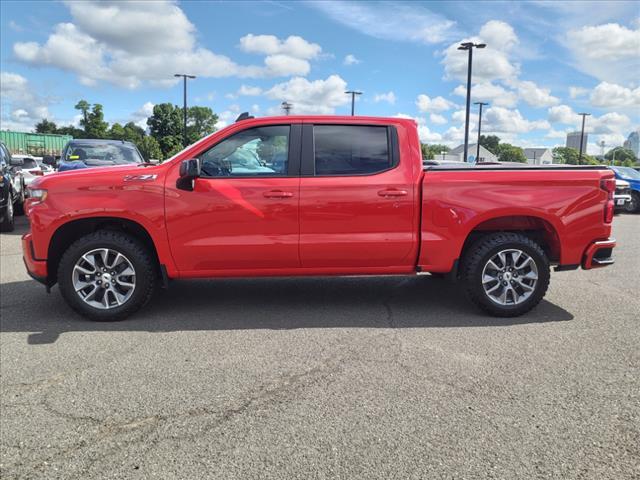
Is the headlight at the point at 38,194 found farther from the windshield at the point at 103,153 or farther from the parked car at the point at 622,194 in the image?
the parked car at the point at 622,194

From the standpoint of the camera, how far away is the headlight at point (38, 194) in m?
4.82

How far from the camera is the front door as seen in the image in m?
4.79

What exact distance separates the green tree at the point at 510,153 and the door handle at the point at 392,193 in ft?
286

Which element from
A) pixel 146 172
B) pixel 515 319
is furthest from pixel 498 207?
pixel 146 172

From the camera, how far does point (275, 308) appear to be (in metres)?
5.31

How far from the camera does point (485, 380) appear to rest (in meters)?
3.55

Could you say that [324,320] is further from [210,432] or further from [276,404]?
[210,432]

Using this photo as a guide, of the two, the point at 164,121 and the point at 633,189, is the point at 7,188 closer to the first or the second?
the point at 633,189

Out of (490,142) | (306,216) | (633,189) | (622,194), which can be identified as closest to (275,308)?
(306,216)

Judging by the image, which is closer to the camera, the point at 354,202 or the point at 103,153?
the point at 354,202

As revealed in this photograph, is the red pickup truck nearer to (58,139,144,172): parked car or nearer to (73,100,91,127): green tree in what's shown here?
(58,139,144,172): parked car

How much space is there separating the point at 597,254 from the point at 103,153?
9.90 metres

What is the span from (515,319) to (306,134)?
2.64m

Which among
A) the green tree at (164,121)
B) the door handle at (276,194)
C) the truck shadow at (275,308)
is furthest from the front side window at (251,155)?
the green tree at (164,121)
